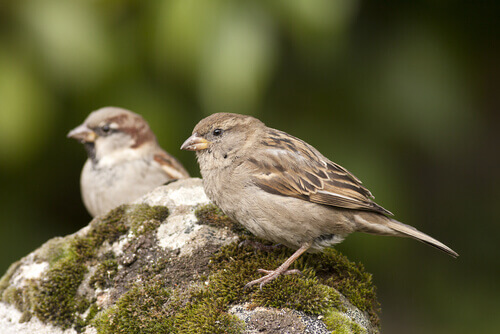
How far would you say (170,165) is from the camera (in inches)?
186

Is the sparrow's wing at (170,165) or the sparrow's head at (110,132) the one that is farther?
the sparrow's wing at (170,165)

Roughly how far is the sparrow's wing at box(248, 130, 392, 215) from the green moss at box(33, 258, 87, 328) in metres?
1.10

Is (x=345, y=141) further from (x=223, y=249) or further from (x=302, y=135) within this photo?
(x=223, y=249)

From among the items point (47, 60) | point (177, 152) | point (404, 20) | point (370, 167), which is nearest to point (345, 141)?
point (370, 167)

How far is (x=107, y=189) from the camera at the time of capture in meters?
4.50

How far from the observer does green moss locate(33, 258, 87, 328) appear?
3.04 meters

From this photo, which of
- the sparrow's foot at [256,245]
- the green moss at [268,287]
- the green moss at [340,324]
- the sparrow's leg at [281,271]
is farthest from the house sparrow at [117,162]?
the green moss at [340,324]

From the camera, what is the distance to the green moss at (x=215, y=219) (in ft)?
10.7

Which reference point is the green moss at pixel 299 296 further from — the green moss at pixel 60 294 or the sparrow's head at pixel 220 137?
the green moss at pixel 60 294

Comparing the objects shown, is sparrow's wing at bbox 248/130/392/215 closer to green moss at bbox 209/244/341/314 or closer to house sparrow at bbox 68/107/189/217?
green moss at bbox 209/244/341/314

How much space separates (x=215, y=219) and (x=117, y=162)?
1.57 metres

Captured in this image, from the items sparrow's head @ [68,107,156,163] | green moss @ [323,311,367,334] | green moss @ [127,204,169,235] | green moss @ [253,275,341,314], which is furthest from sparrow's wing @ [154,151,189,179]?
green moss @ [323,311,367,334]

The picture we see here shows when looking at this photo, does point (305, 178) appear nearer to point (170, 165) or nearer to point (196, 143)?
point (196, 143)

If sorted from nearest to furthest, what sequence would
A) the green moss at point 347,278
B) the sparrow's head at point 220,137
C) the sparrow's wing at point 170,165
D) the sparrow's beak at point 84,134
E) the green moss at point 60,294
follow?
the green moss at point 347,278 < the green moss at point 60,294 < the sparrow's head at point 220,137 < the sparrow's beak at point 84,134 < the sparrow's wing at point 170,165
